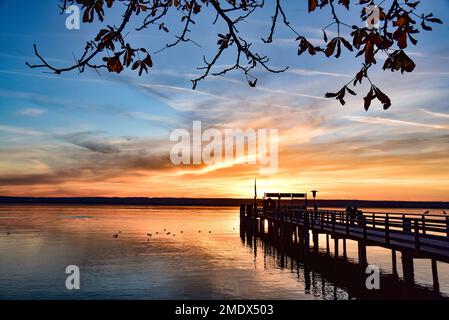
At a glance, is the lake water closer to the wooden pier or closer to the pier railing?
the wooden pier

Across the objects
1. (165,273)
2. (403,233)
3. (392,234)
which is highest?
(403,233)

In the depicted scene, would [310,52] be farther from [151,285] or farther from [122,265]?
[122,265]

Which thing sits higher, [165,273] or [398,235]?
[398,235]

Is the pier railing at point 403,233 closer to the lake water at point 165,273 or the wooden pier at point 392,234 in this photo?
the wooden pier at point 392,234

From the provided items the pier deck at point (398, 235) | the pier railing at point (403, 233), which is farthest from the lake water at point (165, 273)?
the pier railing at point (403, 233)

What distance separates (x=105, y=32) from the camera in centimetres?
364

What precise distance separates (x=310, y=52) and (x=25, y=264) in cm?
3516

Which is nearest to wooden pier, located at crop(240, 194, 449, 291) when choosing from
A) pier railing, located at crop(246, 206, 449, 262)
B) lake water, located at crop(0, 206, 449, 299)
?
pier railing, located at crop(246, 206, 449, 262)

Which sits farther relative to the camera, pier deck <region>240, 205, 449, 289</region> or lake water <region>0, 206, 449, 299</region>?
lake water <region>0, 206, 449, 299</region>

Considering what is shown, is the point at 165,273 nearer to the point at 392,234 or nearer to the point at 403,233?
the point at 392,234

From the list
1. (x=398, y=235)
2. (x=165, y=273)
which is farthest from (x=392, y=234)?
(x=165, y=273)

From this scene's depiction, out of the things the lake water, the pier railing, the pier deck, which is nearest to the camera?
the pier railing
